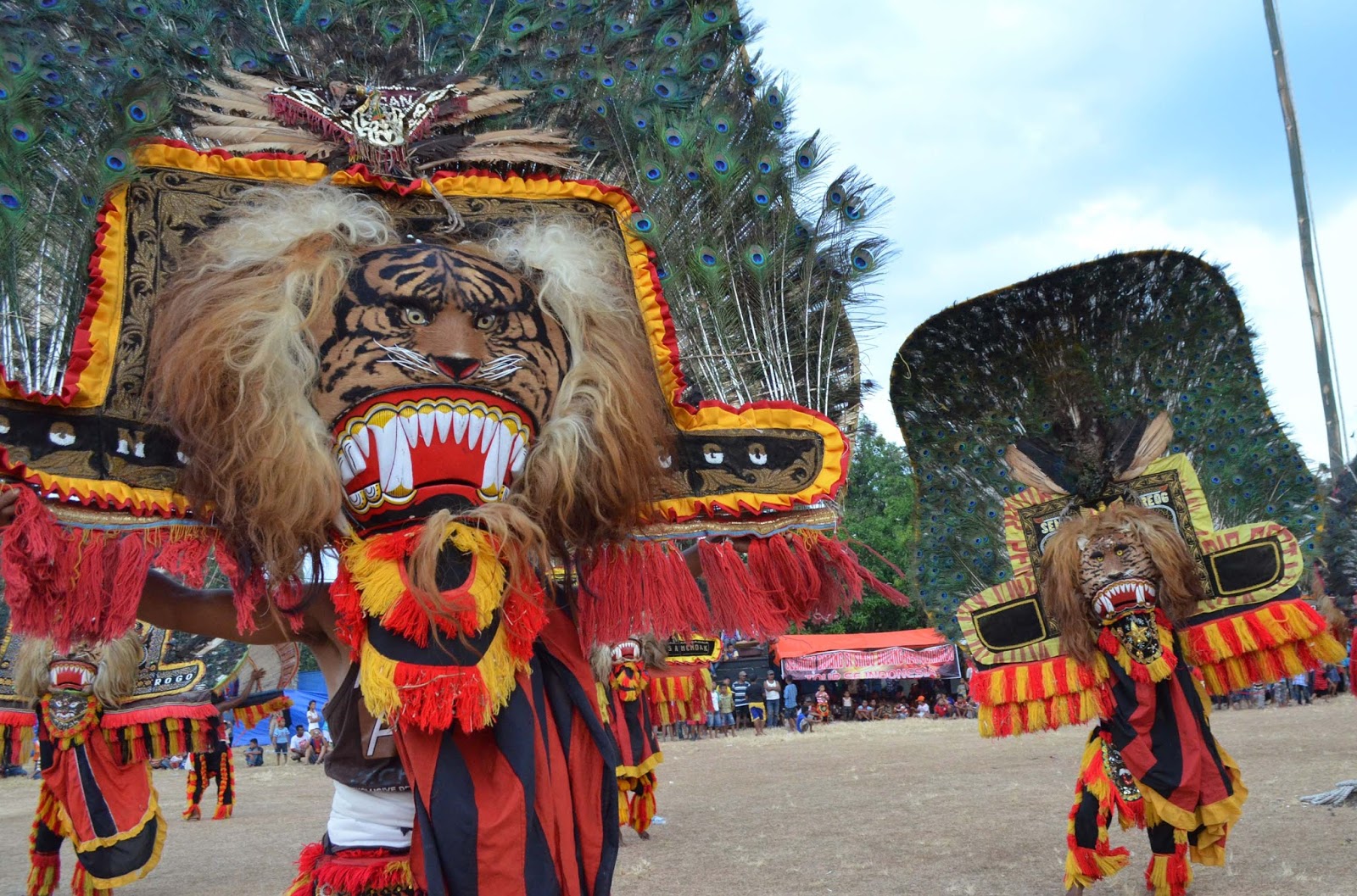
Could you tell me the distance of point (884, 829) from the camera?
26.6 feet

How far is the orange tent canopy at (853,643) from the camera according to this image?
2558 cm

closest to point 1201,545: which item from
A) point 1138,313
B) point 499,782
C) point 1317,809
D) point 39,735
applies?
point 1138,313

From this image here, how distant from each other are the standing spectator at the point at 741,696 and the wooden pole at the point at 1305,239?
16937 millimetres

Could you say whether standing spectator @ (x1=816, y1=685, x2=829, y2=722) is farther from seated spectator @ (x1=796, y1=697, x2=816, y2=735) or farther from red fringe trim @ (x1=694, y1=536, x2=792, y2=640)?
red fringe trim @ (x1=694, y1=536, x2=792, y2=640)

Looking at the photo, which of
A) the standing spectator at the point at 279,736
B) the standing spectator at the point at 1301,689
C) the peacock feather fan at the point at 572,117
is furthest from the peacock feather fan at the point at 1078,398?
the standing spectator at the point at 279,736

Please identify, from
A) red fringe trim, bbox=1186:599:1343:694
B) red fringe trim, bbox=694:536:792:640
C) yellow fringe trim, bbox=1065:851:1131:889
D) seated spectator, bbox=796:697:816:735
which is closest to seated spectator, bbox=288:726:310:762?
seated spectator, bbox=796:697:816:735

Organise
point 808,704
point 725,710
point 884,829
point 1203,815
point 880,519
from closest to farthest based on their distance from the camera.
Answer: point 1203,815
point 884,829
point 725,710
point 808,704
point 880,519

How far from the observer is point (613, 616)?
3.03 m

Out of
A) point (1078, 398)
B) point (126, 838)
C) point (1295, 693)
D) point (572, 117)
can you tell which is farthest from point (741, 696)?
point (572, 117)

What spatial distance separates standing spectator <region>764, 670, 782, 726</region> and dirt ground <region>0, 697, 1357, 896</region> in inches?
337

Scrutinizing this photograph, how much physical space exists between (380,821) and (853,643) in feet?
78.3

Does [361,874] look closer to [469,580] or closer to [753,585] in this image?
[469,580]

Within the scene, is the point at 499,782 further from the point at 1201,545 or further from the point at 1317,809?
the point at 1317,809

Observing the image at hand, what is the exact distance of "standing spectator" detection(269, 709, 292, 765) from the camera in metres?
22.2
